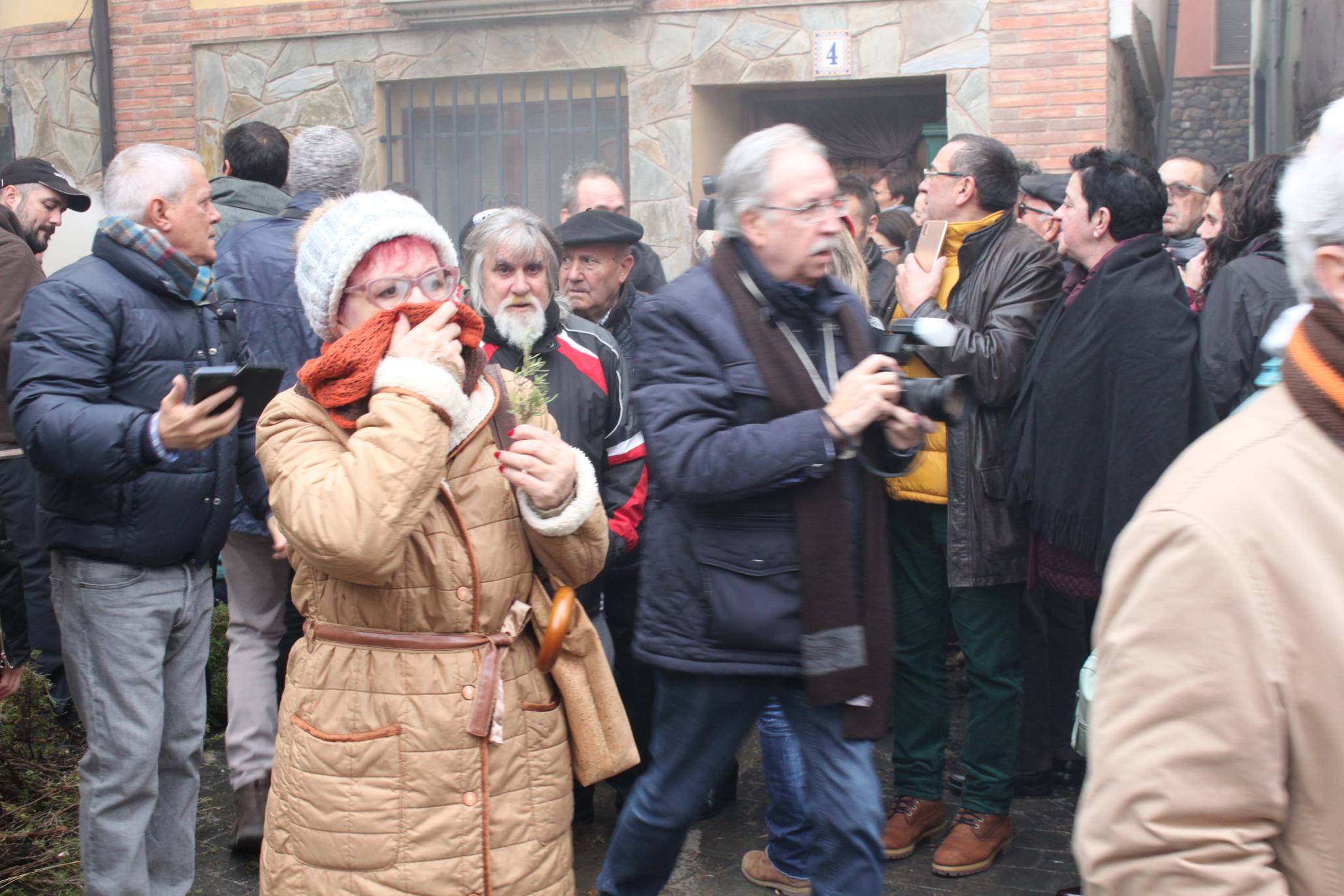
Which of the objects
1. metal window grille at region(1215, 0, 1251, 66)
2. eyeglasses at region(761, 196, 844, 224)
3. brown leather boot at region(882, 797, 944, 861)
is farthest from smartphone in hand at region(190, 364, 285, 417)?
metal window grille at region(1215, 0, 1251, 66)

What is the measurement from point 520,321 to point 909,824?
205cm

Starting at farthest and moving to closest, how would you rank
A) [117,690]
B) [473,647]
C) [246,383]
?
[117,690] → [246,383] → [473,647]

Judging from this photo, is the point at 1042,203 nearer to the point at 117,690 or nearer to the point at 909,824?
the point at 909,824

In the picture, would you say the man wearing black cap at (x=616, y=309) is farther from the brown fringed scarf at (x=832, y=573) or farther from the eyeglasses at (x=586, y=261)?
the brown fringed scarf at (x=832, y=573)

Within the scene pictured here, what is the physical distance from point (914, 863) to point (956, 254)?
198 cm

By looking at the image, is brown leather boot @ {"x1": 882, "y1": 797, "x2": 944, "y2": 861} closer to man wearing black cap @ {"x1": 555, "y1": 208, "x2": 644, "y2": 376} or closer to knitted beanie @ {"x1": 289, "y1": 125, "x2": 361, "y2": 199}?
man wearing black cap @ {"x1": 555, "y1": 208, "x2": 644, "y2": 376}

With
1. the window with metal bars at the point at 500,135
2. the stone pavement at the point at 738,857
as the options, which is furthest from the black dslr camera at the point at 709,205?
the window with metal bars at the point at 500,135

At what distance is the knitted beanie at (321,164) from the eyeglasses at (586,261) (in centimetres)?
Result: 82

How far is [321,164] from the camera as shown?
15.9ft

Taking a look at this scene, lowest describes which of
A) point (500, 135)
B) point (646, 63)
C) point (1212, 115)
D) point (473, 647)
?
point (473, 647)

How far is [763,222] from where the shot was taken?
3014 mm

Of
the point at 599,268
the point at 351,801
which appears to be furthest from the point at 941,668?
the point at 351,801

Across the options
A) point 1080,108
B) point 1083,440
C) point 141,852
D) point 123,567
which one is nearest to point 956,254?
point 1083,440

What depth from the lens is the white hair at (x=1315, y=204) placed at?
1.51 meters
